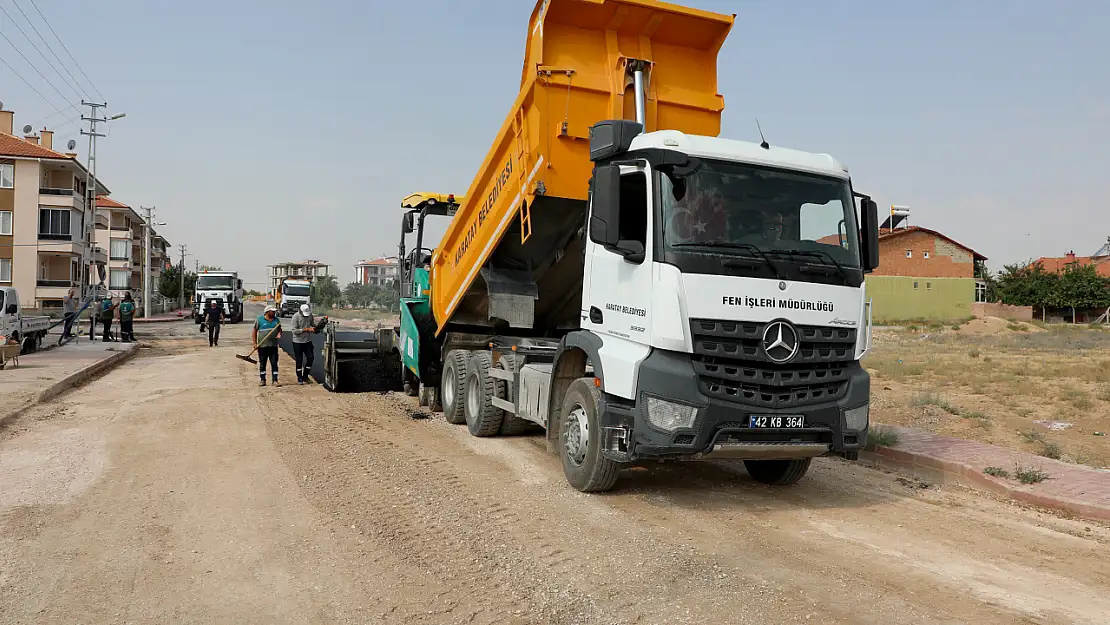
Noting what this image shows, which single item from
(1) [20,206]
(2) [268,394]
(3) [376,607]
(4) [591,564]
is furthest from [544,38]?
(1) [20,206]

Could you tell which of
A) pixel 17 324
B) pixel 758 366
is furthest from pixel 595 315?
pixel 17 324

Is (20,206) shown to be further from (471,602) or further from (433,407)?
(471,602)

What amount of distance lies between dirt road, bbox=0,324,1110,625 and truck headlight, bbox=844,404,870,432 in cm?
69

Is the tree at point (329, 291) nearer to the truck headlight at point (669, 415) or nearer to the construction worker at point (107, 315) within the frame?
the construction worker at point (107, 315)

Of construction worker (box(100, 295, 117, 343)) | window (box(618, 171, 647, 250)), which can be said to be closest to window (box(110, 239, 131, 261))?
construction worker (box(100, 295, 117, 343))

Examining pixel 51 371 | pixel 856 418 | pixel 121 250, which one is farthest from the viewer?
pixel 121 250

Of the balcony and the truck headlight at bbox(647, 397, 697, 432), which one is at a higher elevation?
the balcony

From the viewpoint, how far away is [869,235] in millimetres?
6297

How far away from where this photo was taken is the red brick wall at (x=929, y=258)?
197 ft

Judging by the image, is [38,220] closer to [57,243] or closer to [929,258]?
[57,243]

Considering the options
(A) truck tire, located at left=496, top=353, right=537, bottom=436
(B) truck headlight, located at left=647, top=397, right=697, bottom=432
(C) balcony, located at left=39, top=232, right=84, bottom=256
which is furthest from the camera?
(C) balcony, located at left=39, top=232, right=84, bottom=256

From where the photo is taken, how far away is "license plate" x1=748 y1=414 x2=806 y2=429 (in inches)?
225

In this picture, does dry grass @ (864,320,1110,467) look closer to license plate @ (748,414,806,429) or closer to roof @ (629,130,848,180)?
license plate @ (748,414,806,429)

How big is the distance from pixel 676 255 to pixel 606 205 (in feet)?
2.25
